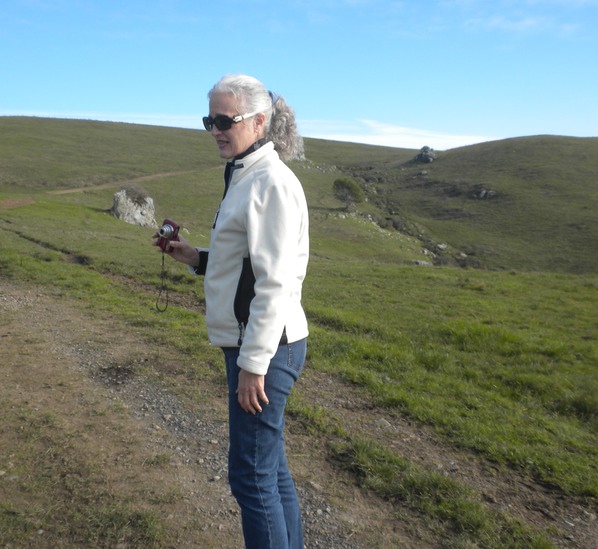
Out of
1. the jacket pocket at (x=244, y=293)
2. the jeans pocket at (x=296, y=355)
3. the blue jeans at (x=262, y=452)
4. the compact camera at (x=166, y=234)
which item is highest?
the compact camera at (x=166, y=234)

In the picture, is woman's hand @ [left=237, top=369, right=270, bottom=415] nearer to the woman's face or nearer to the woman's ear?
the woman's face

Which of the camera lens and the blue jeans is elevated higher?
the camera lens

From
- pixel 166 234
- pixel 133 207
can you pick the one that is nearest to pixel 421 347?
pixel 166 234

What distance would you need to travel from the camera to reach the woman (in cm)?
272

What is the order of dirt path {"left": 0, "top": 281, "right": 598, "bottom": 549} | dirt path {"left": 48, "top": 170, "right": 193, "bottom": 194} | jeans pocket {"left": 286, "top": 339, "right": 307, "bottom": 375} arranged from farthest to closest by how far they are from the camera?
dirt path {"left": 48, "top": 170, "right": 193, "bottom": 194}
dirt path {"left": 0, "top": 281, "right": 598, "bottom": 549}
jeans pocket {"left": 286, "top": 339, "right": 307, "bottom": 375}

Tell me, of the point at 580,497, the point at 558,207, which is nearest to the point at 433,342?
the point at 580,497

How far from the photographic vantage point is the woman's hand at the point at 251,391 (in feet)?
8.94

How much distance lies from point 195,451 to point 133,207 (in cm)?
3853

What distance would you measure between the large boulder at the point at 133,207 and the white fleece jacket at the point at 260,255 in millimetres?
38835

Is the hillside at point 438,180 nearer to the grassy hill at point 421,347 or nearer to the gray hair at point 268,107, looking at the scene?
the grassy hill at point 421,347

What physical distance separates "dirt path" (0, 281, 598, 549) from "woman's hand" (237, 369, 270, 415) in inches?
56.9

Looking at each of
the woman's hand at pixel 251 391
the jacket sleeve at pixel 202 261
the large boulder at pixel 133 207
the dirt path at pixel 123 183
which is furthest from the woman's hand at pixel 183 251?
the dirt path at pixel 123 183

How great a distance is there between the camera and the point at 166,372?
6.95 meters

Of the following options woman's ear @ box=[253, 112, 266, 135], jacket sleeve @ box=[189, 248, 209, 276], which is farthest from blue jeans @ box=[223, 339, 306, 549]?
woman's ear @ box=[253, 112, 266, 135]
